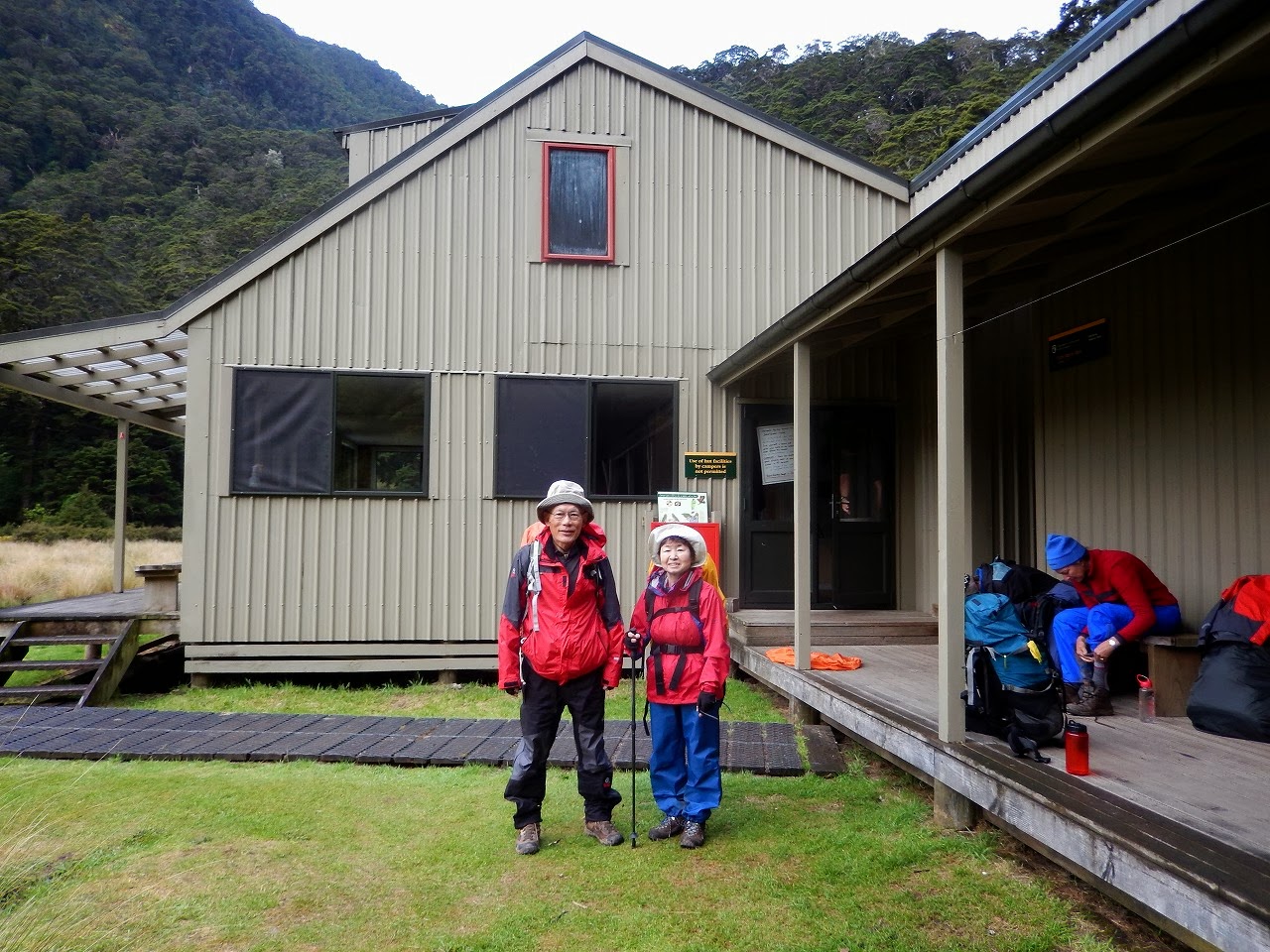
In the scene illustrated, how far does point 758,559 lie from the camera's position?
827cm

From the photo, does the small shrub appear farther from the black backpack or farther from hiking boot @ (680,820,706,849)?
the black backpack

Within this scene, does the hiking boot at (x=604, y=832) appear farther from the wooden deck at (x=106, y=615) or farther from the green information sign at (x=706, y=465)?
the wooden deck at (x=106, y=615)

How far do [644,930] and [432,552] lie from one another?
16.8 feet

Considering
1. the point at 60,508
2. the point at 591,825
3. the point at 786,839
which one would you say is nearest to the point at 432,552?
the point at 591,825

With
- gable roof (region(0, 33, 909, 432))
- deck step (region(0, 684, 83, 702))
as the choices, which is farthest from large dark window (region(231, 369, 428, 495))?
deck step (region(0, 684, 83, 702))

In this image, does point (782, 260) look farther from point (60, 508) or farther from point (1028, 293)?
point (60, 508)

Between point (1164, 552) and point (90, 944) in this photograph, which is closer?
point (90, 944)

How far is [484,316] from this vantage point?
26.5ft

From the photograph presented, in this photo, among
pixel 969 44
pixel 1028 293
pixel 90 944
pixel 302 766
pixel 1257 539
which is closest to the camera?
pixel 90 944

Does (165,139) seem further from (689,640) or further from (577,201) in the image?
(689,640)

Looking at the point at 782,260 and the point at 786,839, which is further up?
the point at 782,260

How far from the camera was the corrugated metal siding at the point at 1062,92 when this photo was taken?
5559 mm

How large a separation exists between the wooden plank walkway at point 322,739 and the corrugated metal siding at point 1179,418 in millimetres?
2451

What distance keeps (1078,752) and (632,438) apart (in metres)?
5.33
